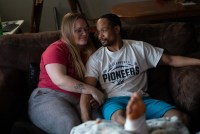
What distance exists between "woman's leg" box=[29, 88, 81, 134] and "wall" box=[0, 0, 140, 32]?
2.01m

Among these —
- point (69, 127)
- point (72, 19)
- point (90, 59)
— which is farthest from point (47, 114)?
point (72, 19)

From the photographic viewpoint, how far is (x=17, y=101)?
1869 mm

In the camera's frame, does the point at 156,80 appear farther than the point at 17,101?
Yes

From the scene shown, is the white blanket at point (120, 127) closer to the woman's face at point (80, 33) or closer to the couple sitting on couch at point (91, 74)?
the couple sitting on couch at point (91, 74)

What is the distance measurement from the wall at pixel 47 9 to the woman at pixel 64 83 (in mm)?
1821

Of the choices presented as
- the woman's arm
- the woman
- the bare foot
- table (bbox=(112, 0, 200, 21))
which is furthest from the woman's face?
table (bbox=(112, 0, 200, 21))

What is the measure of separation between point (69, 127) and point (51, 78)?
1.15ft

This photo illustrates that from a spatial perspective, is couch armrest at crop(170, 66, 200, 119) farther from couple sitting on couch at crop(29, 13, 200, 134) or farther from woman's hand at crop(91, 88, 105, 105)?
woman's hand at crop(91, 88, 105, 105)

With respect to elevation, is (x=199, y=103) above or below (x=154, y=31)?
below

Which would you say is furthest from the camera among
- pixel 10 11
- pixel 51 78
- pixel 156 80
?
pixel 10 11

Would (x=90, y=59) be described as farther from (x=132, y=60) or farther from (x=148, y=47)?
(x=148, y=47)

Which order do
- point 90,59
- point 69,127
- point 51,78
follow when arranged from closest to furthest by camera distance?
1. point 69,127
2. point 51,78
3. point 90,59

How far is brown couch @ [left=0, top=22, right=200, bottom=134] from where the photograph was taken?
70.1 inches

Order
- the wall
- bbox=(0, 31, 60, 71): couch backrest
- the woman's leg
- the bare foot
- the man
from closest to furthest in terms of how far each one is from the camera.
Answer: the bare foot → the woman's leg → the man → bbox=(0, 31, 60, 71): couch backrest → the wall
